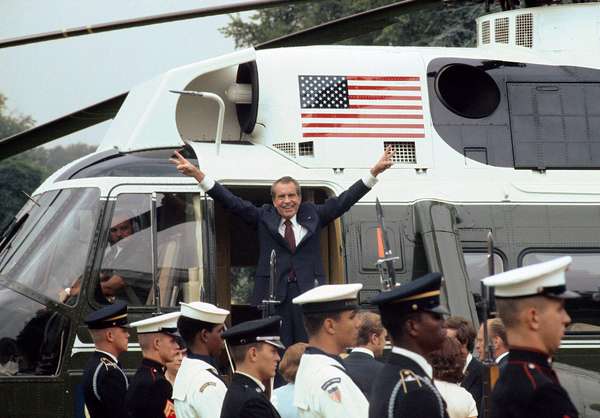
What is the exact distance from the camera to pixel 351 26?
1212cm

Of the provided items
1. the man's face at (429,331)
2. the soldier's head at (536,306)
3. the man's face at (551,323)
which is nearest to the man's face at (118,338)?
the man's face at (429,331)

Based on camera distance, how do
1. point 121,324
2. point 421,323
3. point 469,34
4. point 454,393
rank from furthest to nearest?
point 469,34 < point 121,324 < point 454,393 < point 421,323

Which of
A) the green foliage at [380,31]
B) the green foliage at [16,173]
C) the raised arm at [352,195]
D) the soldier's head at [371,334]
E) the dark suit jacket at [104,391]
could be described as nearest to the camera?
the soldier's head at [371,334]

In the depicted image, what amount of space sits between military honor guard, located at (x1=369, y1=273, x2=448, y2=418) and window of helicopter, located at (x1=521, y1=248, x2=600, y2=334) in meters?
5.12

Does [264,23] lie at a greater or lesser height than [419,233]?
greater

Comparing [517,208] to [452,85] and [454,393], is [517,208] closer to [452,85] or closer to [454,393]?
[452,85]

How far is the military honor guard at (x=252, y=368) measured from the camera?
6.70 metres

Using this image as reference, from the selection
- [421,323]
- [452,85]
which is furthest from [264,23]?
[421,323]

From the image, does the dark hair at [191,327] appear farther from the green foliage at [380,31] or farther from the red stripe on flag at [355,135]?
the green foliage at [380,31]

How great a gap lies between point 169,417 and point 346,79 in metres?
4.19

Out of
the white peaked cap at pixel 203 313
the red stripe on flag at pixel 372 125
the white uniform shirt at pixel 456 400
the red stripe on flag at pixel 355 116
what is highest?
the red stripe on flag at pixel 355 116

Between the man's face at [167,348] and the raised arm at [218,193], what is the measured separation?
1.82 metres

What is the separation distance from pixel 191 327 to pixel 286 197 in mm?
2459

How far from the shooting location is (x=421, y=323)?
598 centimetres
